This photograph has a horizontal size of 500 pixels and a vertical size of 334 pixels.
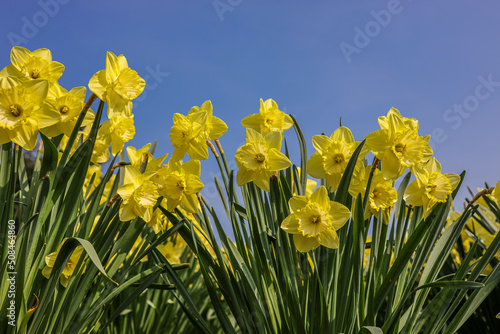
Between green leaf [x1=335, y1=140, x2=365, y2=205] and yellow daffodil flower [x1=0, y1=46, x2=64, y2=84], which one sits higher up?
yellow daffodil flower [x1=0, y1=46, x2=64, y2=84]

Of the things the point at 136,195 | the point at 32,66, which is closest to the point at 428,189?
the point at 136,195

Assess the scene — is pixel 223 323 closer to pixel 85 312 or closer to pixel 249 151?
pixel 85 312

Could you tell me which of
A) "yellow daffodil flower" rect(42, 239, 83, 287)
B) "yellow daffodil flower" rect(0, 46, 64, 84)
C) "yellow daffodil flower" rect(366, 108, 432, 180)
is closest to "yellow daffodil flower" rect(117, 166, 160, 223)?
"yellow daffodil flower" rect(42, 239, 83, 287)

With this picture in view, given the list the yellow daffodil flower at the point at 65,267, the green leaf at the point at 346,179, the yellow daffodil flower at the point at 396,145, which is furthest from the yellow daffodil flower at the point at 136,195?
the yellow daffodil flower at the point at 396,145

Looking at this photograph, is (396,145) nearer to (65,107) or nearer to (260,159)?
(260,159)

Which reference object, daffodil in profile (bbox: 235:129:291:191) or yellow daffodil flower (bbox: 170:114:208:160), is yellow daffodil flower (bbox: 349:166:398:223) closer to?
daffodil in profile (bbox: 235:129:291:191)

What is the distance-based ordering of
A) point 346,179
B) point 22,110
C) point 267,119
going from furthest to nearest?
point 267,119 → point 346,179 → point 22,110
